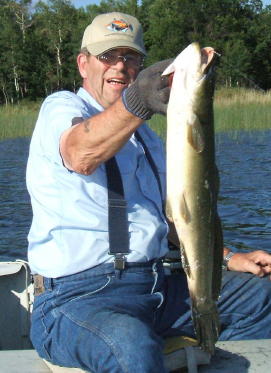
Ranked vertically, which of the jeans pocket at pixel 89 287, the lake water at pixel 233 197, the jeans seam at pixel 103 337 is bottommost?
the lake water at pixel 233 197

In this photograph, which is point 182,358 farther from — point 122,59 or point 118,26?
point 118,26

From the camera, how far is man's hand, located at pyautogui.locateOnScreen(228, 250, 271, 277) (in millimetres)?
4022

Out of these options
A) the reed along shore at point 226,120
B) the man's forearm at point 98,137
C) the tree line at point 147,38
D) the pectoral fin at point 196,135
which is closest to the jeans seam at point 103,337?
the man's forearm at point 98,137

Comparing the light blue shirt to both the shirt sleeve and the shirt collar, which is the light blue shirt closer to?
the shirt sleeve

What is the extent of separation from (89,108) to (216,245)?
114cm

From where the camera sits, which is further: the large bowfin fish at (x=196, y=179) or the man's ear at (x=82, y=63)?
the man's ear at (x=82, y=63)

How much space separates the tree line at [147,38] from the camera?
178 ft

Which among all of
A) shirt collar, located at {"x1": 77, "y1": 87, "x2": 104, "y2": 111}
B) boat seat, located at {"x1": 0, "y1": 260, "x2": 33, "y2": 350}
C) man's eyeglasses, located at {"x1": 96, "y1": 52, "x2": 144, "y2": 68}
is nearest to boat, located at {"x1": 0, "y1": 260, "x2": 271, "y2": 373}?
boat seat, located at {"x1": 0, "y1": 260, "x2": 33, "y2": 350}

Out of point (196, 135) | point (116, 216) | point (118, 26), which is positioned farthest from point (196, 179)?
point (118, 26)

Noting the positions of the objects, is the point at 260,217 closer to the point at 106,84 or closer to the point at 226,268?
the point at 226,268

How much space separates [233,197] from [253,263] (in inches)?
310

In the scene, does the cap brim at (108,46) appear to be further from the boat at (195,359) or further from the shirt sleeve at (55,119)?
the boat at (195,359)

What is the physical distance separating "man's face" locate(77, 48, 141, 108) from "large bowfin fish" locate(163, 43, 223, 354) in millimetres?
1132

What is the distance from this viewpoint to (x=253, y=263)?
4051 mm
